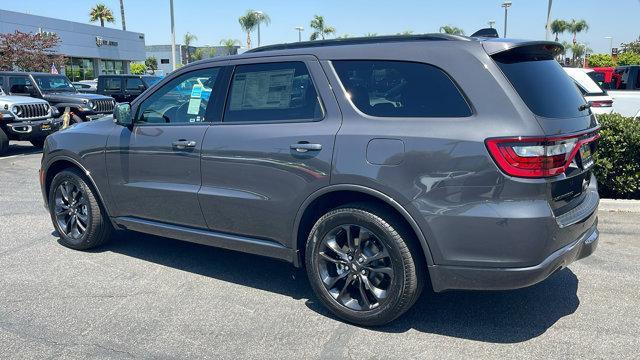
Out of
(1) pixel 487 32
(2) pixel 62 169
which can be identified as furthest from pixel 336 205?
(2) pixel 62 169

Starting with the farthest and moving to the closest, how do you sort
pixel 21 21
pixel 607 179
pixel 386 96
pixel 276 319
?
pixel 21 21 → pixel 607 179 → pixel 276 319 → pixel 386 96

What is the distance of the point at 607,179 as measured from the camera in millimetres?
6547

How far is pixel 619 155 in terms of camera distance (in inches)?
253

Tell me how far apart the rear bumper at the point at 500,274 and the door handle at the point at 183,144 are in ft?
6.78

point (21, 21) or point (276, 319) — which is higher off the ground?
point (21, 21)

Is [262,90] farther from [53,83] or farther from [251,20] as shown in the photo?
[251,20]

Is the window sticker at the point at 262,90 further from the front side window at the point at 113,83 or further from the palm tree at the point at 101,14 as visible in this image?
the palm tree at the point at 101,14

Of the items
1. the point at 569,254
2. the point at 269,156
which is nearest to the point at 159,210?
the point at 269,156

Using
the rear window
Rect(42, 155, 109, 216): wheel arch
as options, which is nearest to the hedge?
the rear window

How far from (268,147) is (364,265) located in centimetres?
106

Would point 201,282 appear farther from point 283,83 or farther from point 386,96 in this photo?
point 386,96

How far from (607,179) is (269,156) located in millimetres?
4680

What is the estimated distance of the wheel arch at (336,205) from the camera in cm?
330

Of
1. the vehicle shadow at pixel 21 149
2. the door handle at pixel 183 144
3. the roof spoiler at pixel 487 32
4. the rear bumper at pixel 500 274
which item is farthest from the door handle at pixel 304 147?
the vehicle shadow at pixel 21 149
